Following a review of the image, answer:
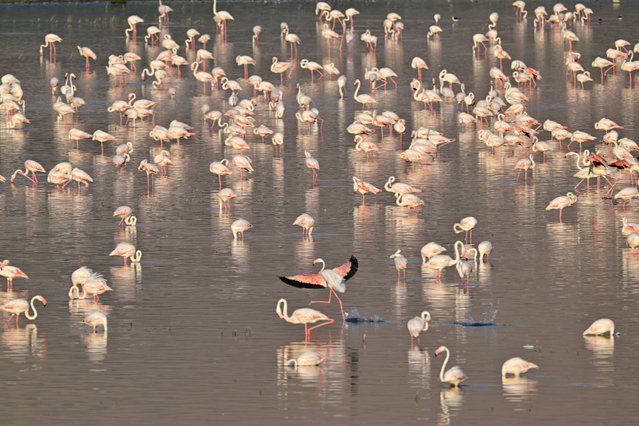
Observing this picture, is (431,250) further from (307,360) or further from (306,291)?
(307,360)

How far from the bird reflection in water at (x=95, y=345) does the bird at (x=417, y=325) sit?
3253 mm

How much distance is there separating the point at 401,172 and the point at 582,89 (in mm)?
13498

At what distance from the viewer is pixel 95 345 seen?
1841cm

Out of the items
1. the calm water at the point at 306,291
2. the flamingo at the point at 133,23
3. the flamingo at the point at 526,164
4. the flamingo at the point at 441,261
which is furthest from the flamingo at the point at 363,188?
the flamingo at the point at 133,23

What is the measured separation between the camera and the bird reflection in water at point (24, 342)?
18.2m

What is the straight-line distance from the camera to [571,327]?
1894 centimetres

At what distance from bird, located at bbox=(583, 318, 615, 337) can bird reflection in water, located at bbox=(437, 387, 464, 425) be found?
8.21 ft

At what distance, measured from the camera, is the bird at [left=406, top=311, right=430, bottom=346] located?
713 inches

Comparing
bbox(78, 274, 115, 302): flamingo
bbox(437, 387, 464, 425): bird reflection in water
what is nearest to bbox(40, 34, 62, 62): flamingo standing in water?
bbox(78, 274, 115, 302): flamingo

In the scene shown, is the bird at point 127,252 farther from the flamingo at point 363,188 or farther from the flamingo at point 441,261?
the flamingo at point 363,188

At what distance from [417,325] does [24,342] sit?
4.30 metres

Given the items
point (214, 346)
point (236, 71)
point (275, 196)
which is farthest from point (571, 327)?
point (236, 71)

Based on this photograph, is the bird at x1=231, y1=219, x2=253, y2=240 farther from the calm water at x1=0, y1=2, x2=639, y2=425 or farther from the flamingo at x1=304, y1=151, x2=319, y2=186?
the flamingo at x1=304, y1=151, x2=319, y2=186

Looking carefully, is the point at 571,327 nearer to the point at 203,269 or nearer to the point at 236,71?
the point at 203,269
